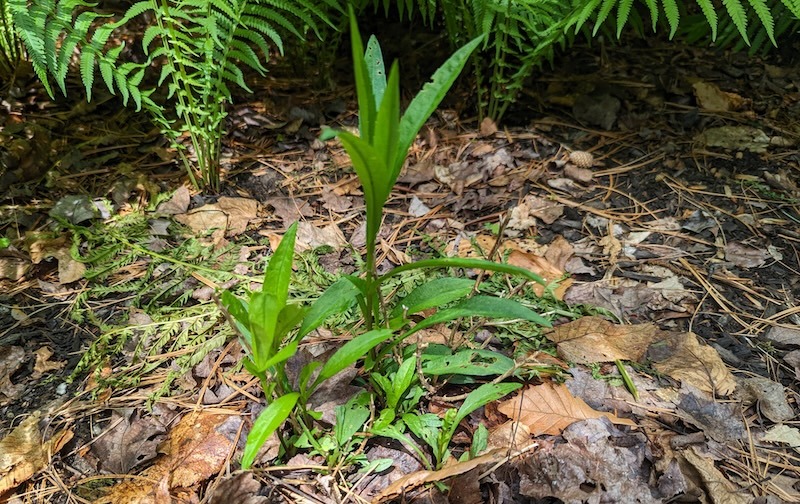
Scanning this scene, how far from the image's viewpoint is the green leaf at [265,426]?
1161mm

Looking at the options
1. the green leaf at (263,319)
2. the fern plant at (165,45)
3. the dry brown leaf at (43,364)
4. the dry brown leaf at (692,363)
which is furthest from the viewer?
the fern plant at (165,45)

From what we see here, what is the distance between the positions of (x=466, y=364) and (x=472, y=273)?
50cm

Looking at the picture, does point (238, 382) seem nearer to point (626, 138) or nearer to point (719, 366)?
point (719, 366)

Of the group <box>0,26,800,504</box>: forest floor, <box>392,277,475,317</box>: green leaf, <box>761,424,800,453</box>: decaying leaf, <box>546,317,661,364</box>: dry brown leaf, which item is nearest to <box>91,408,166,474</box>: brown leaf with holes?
<box>0,26,800,504</box>: forest floor

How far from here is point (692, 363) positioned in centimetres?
156

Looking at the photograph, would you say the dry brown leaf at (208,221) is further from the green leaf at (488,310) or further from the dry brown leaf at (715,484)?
the dry brown leaf at (715,484)

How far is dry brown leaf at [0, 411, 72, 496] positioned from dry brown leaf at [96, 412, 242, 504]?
21 centimetres

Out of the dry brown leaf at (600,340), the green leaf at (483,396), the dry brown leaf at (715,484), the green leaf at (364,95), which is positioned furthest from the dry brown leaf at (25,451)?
the dry brown leaf at (715,484)

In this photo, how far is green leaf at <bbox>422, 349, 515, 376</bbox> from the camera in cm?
144

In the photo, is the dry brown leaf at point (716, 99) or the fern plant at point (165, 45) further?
the dry brown leaf at point (716, 99)

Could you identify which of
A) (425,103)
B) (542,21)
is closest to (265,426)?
(425,103)

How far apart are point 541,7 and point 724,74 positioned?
4.15 ft

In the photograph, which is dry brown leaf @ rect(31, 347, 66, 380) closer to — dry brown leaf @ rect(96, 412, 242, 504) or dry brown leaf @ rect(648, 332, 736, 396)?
dry brown leaf @ rect(96, 412, 242, 504)

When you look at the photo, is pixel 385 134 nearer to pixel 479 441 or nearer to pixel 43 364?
pixel 479 441
